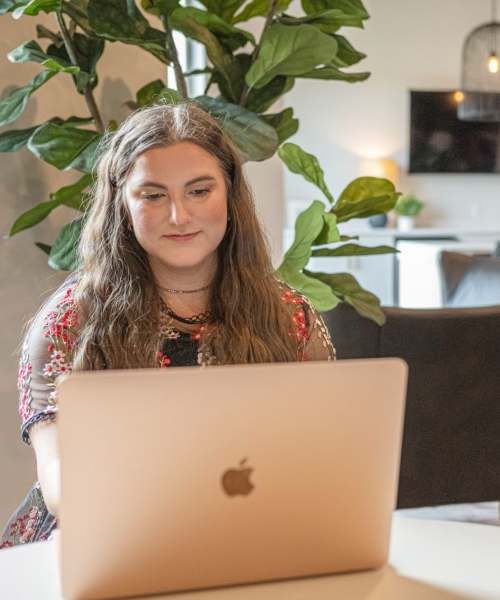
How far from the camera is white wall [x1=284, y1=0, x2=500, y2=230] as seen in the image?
873 cm

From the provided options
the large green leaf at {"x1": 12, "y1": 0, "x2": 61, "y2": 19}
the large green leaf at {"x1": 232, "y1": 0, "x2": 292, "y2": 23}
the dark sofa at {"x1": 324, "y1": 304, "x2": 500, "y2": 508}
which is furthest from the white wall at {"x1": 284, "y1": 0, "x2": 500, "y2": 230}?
the large green leaf at {"x1": 12, "y1": 0, "x2": 61, "y2": 19}

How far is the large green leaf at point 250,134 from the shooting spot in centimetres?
222

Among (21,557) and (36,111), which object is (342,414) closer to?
(21,557)

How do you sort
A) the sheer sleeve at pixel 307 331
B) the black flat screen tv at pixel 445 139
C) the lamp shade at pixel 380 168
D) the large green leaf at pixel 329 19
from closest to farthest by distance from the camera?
the sheer sleeve at pixel 307 331
the large green leaf at pixel 329 19
the lamp shade at pixel 380 168
the black flat screen tv at pixel 445 139

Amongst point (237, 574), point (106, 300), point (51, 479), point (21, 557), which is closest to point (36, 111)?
point (106, 300)

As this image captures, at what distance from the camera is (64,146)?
2271 millimetres

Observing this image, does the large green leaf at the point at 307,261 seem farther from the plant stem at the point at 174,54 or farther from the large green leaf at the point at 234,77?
the plant stem at the point at 174,54

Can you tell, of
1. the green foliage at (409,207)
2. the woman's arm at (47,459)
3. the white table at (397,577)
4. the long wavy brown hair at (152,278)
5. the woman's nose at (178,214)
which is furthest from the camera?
the green foliage at (409,207)

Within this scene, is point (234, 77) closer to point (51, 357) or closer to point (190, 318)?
point (190, 318)

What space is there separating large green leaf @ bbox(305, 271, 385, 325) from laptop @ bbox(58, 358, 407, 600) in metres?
1.39

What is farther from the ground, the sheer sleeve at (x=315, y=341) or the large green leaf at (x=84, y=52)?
the large green leaf at (x=84, y=52)

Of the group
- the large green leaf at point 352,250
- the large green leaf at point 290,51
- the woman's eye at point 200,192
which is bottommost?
the large green leaf at point 352,250

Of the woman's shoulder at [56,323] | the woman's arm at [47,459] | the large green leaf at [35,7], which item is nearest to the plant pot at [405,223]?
the large green leaf at [35,7]

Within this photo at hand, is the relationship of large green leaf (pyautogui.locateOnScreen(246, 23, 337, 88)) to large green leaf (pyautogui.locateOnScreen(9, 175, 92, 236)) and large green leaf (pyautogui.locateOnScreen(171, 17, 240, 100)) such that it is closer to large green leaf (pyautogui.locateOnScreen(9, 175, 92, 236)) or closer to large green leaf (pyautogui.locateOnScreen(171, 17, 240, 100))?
large green leaf (pyautogui.locateOnScreen(171, 17, 240, 100))
